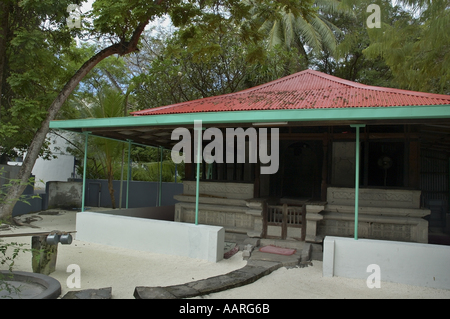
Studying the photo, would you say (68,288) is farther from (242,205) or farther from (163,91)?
(163,91)

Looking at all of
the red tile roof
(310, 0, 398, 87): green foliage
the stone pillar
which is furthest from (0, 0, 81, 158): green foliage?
(310, 0, 398, 87): green foliage

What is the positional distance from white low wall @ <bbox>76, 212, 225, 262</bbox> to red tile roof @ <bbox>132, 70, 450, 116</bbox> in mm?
2556

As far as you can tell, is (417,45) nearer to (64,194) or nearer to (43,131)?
(43,131)

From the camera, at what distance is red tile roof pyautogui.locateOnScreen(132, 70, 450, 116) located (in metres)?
7.18

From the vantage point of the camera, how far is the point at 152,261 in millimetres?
6711

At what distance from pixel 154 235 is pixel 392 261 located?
14.8 ft

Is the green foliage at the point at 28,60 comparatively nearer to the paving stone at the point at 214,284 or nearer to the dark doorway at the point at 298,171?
the dark doorway at the point at 298,171

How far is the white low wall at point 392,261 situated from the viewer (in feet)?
17.8

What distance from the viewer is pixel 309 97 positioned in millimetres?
8305

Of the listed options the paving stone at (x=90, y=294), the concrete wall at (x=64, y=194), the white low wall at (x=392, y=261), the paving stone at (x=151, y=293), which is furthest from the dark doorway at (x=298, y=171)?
the concrete wall at (x=64, y=194)

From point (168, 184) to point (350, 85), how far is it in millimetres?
8993

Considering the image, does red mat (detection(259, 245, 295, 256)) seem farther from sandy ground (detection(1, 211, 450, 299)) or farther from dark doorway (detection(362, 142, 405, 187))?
dark doorway (detection(362, 142, 405, 187))

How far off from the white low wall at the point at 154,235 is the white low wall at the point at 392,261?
216 cm
